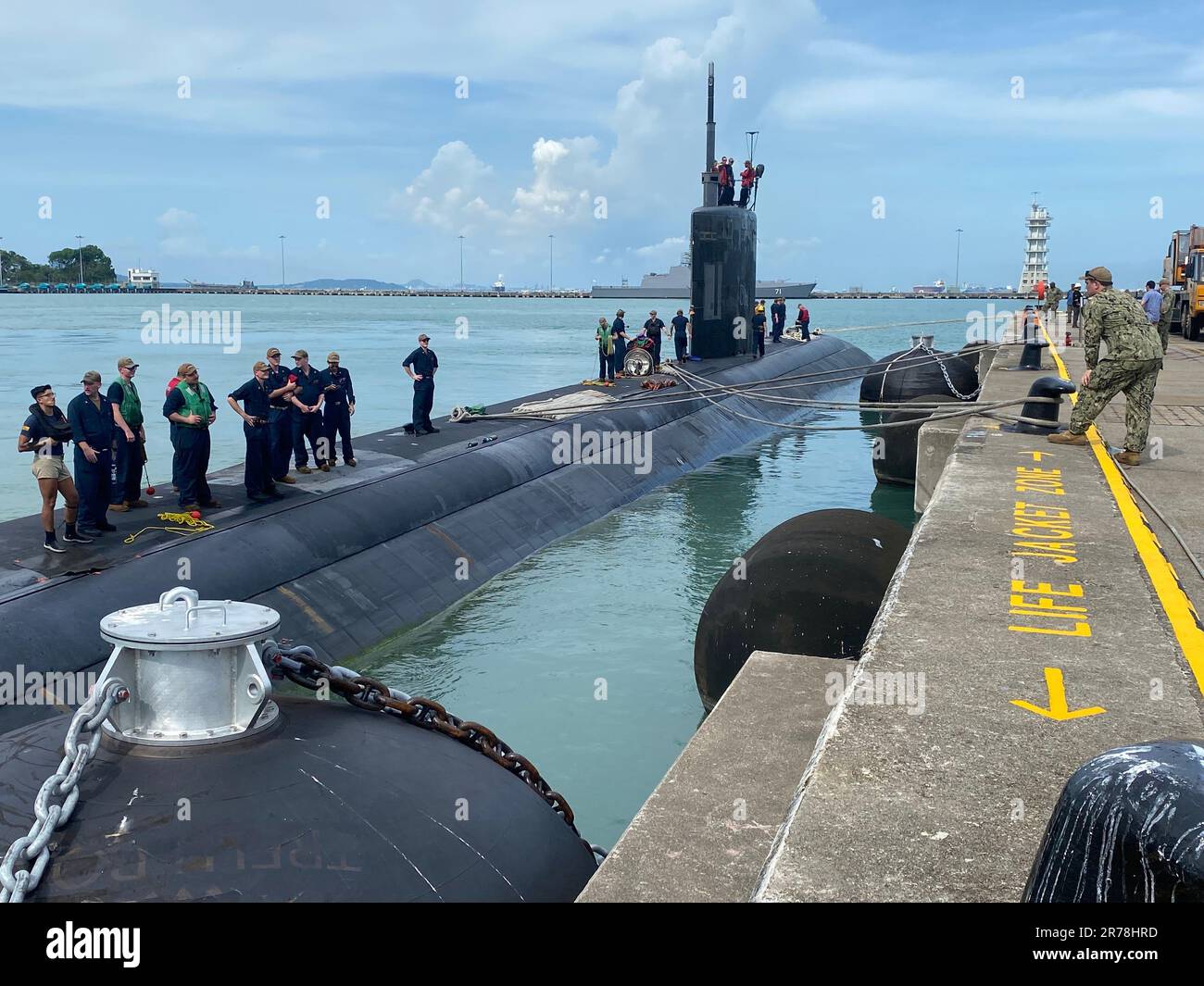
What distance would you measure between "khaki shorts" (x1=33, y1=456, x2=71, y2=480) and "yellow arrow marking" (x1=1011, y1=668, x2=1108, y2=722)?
8.06m

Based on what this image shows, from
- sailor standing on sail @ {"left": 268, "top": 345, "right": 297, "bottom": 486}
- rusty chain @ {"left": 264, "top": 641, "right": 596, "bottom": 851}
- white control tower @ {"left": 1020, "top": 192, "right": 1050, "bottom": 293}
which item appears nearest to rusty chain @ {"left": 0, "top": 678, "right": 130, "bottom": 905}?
rusty chain @ {"left": 264, "top": 641, "right": 596, "bottom": 851}

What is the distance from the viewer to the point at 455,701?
33.2 ft

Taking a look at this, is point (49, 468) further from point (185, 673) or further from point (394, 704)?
point (185, 673)

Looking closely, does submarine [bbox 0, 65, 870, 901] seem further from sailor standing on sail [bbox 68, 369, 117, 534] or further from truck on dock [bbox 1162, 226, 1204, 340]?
truck on dock [bbox 1162, 226, 1204, 340]

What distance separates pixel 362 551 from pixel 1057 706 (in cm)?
835

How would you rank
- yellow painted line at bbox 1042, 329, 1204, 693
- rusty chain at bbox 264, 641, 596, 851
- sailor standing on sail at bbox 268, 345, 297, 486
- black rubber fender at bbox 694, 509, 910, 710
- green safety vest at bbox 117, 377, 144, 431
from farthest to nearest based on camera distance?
sailor standing on sail at bbox 268, 345, 297, 486
green safety vest at bbox 117, 377, 144, 431
black rubber fender at bbox 694, 509, 910, 710
yellow painted line at bbox 1042, 329, 1204, 693
rusty chain at bbox 264, 641, 596, 851

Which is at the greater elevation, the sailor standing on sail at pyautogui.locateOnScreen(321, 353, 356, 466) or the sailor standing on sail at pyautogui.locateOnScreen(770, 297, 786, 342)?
the sailor standing on sail at pyautogui.locateOnScreen(770, 297, 786, 342)

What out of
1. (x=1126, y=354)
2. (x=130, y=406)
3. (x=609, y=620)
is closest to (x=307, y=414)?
(x=130, y=406)

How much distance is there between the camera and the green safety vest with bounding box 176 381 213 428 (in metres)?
10.7

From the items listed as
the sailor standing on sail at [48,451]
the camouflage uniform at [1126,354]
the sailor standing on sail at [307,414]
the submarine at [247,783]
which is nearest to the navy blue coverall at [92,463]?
the sailor standing on sail at [48,451]

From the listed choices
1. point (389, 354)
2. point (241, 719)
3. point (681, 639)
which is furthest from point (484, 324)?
point (241, 719)

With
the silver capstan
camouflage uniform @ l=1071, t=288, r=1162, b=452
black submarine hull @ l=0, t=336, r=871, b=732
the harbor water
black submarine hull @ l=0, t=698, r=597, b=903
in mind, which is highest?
camouflage uniform @ l=1071, t=288, r=1162, b=452

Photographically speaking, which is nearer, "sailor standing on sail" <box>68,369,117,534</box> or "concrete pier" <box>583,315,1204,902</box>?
"concrete pier" <box>583,315,1204,902</box>

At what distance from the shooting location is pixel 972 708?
439cm
